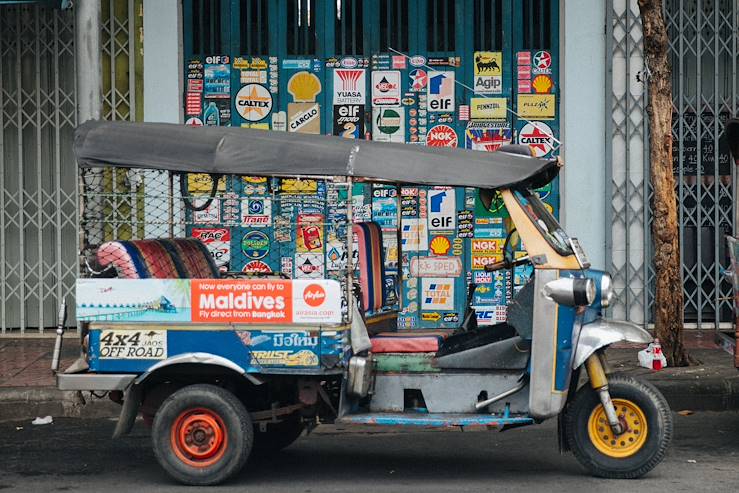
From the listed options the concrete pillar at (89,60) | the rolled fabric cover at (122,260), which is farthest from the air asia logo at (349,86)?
the rolled fabric cover at (122,260)

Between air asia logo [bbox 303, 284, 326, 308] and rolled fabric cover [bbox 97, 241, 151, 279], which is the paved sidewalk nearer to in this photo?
rolled fabric cover [bbox 97, 241, 151, 279]

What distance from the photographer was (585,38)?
1250 cm

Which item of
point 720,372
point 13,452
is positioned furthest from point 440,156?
point 720,372

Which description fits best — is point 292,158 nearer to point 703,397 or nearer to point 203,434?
point 203,434

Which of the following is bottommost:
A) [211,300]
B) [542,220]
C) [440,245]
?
[211,300]

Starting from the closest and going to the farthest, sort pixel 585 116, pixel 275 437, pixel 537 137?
pixel 275 437 < pixel 585 116 < pixel 537 137

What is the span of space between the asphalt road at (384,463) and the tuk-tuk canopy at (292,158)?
5.79 ft

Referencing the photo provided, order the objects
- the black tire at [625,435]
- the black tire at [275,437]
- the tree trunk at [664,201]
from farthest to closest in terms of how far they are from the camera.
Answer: the tree trunk at [664,201] → the black tire at [275,437] → the black tire at [625,435]

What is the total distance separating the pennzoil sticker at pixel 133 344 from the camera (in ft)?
23.4

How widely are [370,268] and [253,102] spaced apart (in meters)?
5.15

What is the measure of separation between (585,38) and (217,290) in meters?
6.66

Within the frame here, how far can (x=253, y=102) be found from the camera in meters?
12.7

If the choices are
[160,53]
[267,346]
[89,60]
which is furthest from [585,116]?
[267,346]

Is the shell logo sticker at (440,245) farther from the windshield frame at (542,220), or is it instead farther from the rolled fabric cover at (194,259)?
the windshield frame at (542,220)
